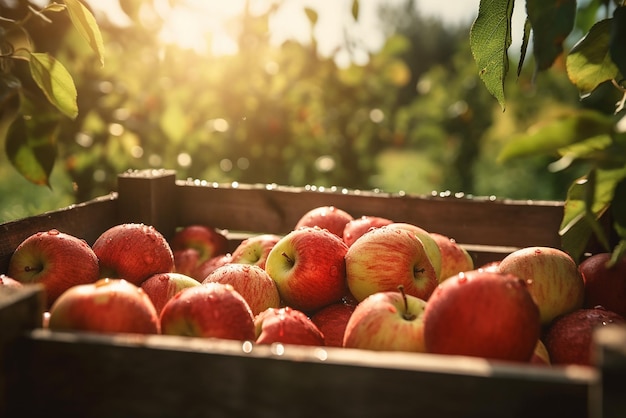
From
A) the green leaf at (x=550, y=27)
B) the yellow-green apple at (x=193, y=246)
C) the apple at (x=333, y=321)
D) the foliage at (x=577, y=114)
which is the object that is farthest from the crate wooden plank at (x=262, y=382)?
the yellow-green apple at (x=193, y=246)

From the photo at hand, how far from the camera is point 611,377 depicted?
0.75 m

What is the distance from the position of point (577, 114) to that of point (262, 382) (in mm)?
547

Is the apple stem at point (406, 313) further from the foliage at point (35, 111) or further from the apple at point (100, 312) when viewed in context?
the foliage at point (35, 111)

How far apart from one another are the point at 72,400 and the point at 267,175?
12.8ft

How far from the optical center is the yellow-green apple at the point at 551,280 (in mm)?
1541

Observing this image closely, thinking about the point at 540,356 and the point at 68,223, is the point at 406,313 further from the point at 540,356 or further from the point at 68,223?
the point at 68,223

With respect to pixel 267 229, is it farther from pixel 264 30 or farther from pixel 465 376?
pixel 264 30

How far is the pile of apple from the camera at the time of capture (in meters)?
1.11

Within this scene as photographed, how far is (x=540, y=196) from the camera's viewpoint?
7773mm

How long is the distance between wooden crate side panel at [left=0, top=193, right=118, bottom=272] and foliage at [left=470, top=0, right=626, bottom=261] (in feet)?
4.04

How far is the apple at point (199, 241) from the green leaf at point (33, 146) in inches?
21.4

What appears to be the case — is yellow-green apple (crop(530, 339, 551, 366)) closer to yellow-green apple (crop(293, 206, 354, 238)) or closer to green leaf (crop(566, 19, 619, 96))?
green leaf (crop(566, 19, 619, 96))

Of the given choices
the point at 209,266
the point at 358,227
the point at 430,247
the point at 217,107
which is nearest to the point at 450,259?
the point at 430,247

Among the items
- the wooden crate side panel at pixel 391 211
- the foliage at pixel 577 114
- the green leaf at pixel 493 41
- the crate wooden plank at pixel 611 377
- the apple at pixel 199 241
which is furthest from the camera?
the apple at pixel 199 241
